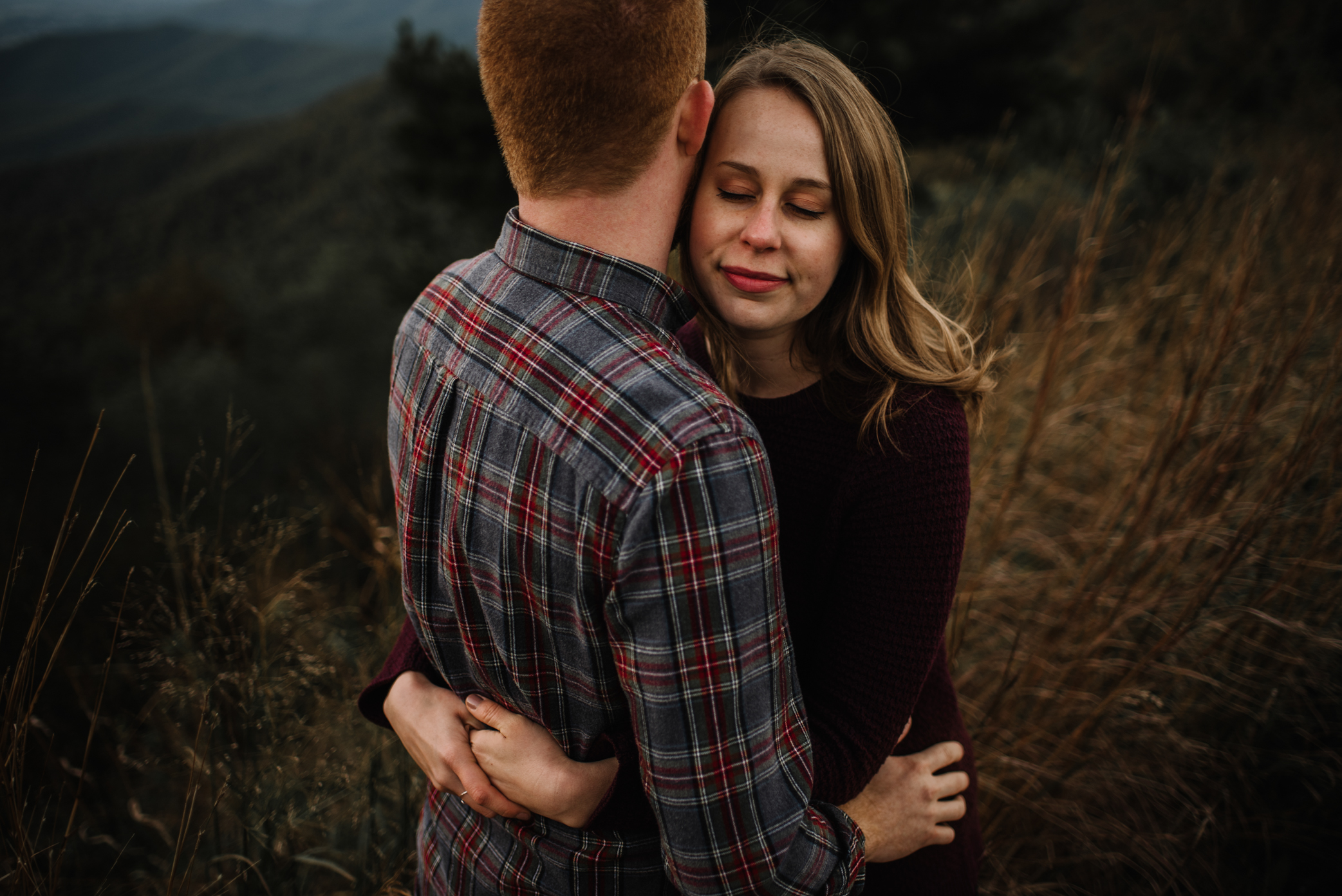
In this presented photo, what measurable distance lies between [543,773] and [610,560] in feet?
1.11

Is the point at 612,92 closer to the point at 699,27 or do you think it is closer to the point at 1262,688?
the point at 699,27

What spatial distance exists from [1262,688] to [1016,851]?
0.83 m

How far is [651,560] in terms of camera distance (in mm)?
703

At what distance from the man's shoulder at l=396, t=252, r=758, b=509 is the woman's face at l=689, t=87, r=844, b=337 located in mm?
195

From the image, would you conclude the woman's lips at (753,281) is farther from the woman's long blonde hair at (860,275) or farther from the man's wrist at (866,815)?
Result: the man's wrist at (866,815)

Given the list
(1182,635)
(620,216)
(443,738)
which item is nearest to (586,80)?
(620,216)

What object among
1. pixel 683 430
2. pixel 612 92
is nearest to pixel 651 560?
pixel 683 430

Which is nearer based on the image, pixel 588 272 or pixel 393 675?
pixel 588 272

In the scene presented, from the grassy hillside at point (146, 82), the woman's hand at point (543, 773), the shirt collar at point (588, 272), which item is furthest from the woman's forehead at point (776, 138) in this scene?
the grassy hillside at point (146, 82)

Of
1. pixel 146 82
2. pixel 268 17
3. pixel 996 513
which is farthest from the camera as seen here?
pixel 268 17

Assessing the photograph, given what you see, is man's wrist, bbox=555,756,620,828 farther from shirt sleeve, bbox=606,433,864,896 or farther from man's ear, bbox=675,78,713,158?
man's ear, bbox=675,78,713,158

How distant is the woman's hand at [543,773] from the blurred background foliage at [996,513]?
545mm

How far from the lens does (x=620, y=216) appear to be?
2.86ft

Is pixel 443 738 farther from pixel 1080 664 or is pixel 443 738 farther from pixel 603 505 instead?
pixel 1080 664
